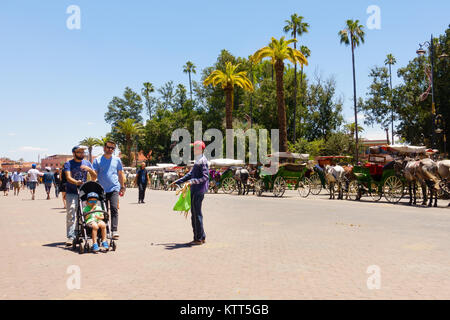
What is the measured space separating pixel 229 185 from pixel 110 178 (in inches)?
787

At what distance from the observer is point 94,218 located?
7.60 metres

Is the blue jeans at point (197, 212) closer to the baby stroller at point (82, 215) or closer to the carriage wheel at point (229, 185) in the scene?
the baby stroller at point (82, 215)

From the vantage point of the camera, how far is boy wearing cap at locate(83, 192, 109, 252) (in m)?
7.40

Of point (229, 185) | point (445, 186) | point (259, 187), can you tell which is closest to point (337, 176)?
point (445, 186)

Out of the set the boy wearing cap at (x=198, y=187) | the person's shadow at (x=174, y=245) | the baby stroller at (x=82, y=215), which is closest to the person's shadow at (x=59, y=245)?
the baby stroller at (x=82, y=215)

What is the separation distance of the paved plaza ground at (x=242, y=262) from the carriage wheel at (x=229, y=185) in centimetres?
1670

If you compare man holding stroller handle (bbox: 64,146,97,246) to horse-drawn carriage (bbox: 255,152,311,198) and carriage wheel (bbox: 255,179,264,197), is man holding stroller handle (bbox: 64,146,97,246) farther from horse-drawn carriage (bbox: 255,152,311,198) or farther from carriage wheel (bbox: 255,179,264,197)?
carriage wheel (bbox: 255,179,264,197)

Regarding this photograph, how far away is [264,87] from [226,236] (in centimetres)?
4720
